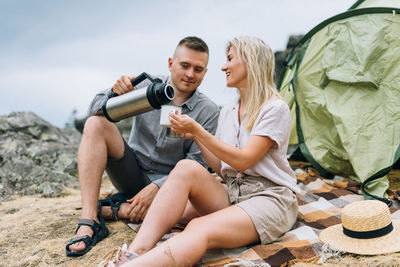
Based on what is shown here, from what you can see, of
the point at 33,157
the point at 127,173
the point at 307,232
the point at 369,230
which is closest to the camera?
the point at 369,230

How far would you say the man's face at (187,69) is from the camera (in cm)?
243

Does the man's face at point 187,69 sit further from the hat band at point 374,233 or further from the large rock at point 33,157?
the large rock at point 33,157

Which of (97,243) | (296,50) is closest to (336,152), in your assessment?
(296,50)

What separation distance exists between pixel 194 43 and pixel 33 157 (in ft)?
10.8

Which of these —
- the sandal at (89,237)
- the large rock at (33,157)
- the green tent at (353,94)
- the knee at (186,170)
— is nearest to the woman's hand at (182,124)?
the knee at (186,170)

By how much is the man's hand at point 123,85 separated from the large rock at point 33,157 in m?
1.87

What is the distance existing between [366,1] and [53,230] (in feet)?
11.1

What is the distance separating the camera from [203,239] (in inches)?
58.4

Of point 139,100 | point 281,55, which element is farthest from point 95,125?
point 281,55

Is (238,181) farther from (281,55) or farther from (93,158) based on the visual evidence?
(281,55)

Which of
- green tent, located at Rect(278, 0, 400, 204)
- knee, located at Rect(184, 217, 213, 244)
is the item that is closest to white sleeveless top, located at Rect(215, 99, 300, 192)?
knee, located at Rect(184, 217, 213, 244)

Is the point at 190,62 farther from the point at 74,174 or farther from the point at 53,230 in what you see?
the point at 74,174

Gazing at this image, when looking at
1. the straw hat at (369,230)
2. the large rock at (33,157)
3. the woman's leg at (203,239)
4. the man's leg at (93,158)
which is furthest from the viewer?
the large rock at (33,157)

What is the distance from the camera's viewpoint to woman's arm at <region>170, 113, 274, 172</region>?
5.70 feet
